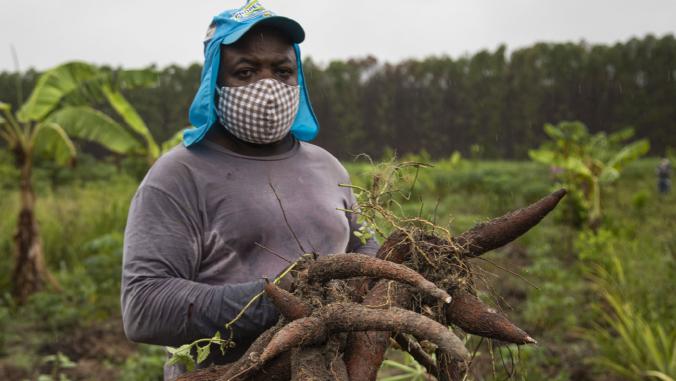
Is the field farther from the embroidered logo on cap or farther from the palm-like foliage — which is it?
the embroidered logo on cap

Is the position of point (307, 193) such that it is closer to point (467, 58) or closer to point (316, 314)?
point (316, 314)

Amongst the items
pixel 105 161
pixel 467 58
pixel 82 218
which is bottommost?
pixel 105 161

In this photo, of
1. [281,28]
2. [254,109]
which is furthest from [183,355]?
[281,28]

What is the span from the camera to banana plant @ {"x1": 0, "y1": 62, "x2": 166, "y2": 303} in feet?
24.7

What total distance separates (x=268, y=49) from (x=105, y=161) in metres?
22.8

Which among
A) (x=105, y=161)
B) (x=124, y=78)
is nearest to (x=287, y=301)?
(x=124, y=78)

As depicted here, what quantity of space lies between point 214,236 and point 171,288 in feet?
0.70

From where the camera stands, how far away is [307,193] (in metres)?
1.94

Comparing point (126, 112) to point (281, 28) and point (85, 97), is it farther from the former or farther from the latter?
point (281, 28)

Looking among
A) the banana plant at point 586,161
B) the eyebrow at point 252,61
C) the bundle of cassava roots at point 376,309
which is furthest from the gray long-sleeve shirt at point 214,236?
the banana plant at point 586,161

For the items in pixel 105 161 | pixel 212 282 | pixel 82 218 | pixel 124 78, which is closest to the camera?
pixel 212 282

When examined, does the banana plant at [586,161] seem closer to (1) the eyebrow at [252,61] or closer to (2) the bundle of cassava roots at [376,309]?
(1) the eyebrow at [252,61]

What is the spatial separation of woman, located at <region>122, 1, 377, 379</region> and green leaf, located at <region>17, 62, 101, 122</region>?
6.17 meters

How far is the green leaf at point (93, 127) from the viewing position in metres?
7.94
